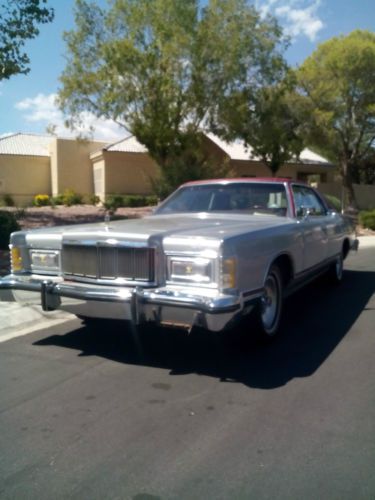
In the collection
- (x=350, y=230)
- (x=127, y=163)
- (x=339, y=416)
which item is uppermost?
(x=127, y=163)

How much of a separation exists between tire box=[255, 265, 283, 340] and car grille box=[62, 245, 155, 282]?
1213 millimetres

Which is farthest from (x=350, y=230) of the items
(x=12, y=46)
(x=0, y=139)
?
(x=0, y=139)

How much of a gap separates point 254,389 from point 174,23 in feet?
57.3

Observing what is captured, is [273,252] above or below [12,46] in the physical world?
below


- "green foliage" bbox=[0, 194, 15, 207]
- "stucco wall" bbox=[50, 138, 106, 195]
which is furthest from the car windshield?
"stucco wall" bbox=[50, 138, 106, 195]

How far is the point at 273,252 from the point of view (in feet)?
16.5

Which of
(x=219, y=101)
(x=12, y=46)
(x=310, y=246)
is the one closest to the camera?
(x=310, y=246)

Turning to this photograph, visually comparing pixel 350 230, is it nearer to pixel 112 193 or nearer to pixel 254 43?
pixel 254 43

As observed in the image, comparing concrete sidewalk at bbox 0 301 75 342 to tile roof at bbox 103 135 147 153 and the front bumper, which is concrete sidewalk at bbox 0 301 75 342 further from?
tile roof at bbox 103 135 147 153

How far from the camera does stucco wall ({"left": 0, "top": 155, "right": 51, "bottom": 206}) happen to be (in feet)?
94.0

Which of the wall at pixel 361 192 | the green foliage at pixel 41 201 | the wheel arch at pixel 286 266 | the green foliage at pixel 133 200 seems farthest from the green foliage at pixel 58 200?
the wheel arch at pixel 286 266

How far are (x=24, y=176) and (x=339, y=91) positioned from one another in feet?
56.6

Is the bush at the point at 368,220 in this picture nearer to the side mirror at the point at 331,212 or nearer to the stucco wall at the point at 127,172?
the stucco wall at the point at 127,172

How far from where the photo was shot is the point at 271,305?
5.27 meters
